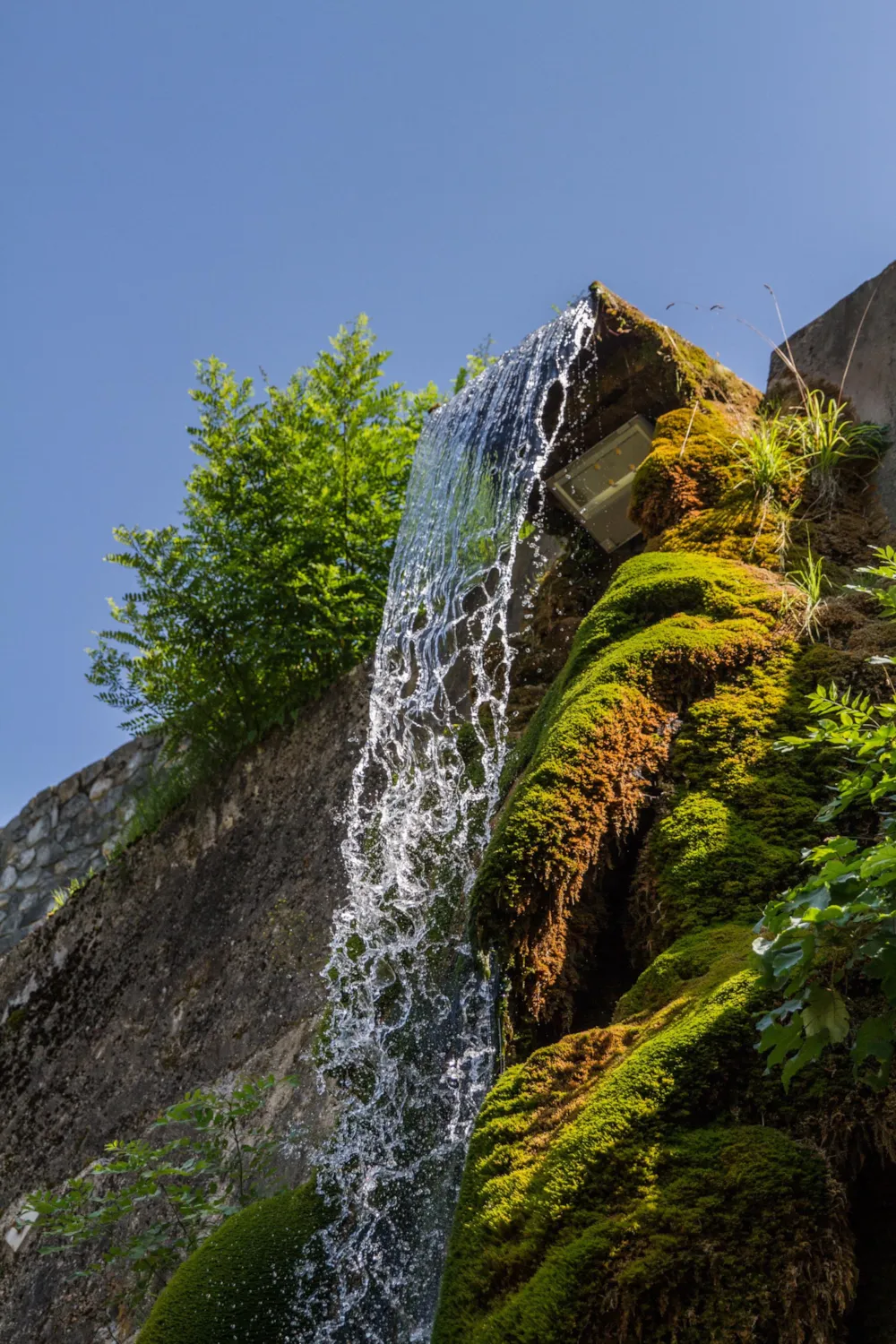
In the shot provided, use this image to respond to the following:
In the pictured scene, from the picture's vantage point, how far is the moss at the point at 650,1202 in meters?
1.46

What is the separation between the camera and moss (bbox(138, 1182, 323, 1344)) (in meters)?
2.73

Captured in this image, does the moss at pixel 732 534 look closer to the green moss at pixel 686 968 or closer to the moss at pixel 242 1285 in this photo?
the green moss at pixel 686 968

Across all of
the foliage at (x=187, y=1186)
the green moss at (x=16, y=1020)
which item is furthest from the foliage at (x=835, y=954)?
the green moss at (x=16, y=1020)

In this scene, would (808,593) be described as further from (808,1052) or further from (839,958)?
(808,1052)

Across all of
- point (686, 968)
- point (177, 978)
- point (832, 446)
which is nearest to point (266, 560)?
point (177, 978)

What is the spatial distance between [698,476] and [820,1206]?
8.43 feet

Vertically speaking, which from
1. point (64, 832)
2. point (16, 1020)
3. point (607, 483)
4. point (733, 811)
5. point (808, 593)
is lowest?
point (733, 811)

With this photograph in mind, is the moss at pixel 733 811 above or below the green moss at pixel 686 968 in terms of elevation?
above

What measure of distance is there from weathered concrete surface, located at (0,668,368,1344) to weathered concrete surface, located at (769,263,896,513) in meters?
2.26

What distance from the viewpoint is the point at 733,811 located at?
2404mm

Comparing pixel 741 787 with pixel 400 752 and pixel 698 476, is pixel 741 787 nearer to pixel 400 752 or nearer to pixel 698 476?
pixel 698 476

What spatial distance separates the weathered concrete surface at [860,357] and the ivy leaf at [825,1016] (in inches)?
88.5

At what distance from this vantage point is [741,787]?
245cm

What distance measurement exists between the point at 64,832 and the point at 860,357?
22.5 feet
